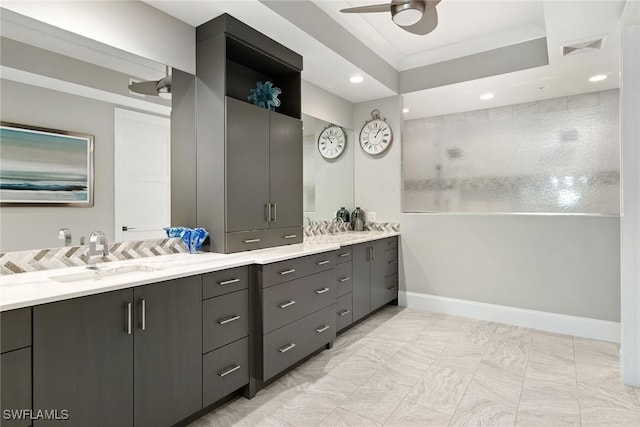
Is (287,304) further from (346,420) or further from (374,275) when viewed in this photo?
(374,275)

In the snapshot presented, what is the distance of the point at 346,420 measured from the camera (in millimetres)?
1918

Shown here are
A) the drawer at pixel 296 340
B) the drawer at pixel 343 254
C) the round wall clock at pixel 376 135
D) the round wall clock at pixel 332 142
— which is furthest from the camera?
the round wall clock at pixel 376 135

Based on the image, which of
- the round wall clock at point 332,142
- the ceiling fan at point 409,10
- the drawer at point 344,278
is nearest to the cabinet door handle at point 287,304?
the drawer at point 344,278

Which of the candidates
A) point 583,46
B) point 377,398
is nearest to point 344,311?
point 377,398

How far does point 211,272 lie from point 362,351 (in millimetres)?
1539

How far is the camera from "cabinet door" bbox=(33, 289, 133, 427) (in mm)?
1291

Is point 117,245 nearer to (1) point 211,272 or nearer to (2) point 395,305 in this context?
(1) point 211,272

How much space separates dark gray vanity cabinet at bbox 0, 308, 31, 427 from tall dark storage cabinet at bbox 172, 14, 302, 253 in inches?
48.6

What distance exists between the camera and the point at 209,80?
2434mm

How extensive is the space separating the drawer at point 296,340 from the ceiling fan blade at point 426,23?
2.08 m

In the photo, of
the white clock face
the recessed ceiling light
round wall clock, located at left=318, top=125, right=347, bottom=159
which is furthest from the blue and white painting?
the recessed ceiling light

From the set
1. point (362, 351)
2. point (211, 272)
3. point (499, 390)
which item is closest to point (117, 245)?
point (211, 272)

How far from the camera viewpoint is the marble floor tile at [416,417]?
74.2 inches

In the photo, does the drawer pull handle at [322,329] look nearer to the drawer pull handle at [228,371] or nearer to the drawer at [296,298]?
the drawer at [296,298]
